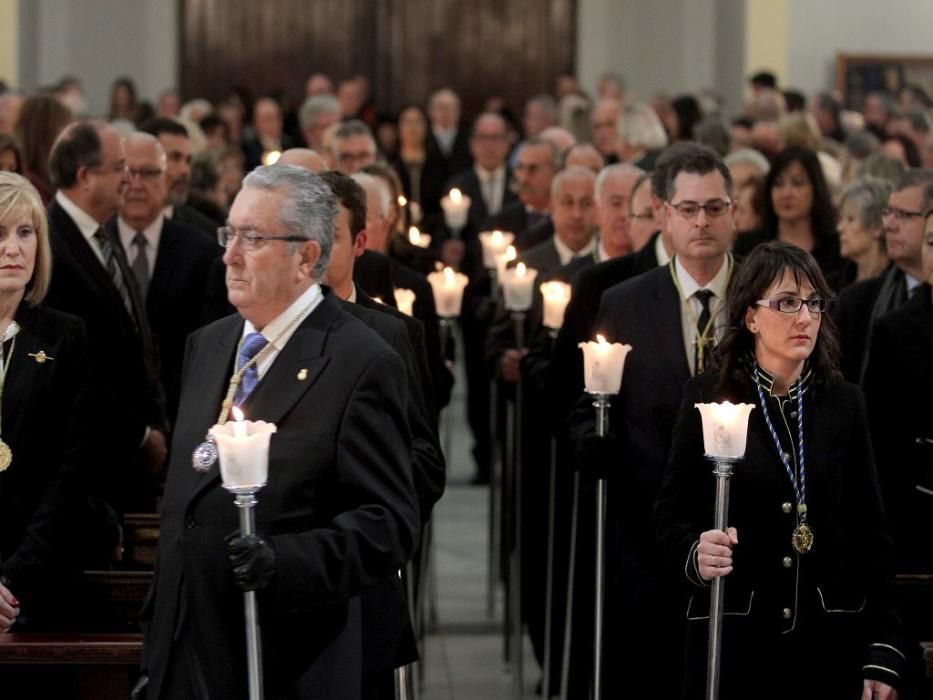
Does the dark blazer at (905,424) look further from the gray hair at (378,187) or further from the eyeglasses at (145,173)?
the eyeglasses at (145,173)

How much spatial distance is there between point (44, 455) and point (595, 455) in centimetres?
154

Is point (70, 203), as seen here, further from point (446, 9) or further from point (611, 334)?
point (446, 9)

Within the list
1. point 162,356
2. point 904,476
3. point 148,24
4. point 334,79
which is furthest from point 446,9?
point 904,476

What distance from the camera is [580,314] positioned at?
6.14 metres

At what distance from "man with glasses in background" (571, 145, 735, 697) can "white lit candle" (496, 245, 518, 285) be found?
2.19 meters

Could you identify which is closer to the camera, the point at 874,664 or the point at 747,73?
the point at 874,664

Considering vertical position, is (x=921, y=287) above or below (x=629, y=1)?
below

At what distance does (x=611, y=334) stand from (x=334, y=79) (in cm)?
1725

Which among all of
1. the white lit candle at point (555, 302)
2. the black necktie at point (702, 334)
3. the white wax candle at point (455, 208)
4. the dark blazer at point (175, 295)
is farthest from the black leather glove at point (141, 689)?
the white wax candle at point (455, 208)

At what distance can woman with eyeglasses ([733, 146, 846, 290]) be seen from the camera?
7.81m

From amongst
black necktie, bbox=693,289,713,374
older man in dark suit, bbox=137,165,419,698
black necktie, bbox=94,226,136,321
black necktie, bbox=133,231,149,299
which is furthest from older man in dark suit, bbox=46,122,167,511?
older man in dark suit, bbox=137,165,419,698

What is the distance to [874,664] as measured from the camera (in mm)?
4461

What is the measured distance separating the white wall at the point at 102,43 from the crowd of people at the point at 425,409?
12.9 m

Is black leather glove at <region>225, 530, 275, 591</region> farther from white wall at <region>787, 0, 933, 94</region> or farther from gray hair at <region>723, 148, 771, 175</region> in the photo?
white wall at <region>787, 0, 933, 94</region>
